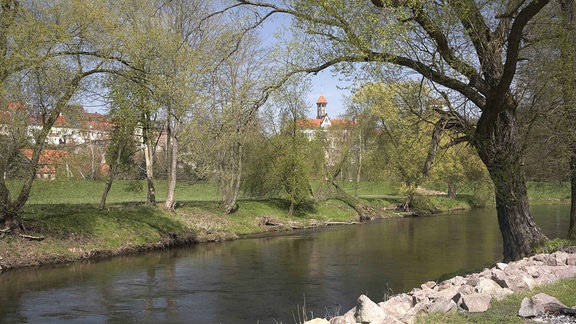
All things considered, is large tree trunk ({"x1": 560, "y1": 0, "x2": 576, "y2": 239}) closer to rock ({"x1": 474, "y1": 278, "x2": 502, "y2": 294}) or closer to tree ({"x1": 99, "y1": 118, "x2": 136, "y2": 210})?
rock ({"x1": 474, "y1": 278, "x2": 502, "y2": 294})

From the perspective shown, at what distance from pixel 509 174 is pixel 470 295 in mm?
5137

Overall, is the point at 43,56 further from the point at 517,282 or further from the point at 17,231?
the point at 517,282

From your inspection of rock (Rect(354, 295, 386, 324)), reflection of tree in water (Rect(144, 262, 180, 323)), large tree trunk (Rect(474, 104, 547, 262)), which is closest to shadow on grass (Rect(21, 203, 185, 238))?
reflection of tree in water (Rect(144, 262, 180, 323))

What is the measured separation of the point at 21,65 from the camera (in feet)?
55.2

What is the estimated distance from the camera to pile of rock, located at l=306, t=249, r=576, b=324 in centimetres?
642

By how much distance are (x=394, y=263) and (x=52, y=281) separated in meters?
11.4

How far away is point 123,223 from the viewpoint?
23781mm

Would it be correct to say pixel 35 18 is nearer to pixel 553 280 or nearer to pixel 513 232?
pixel 513 232

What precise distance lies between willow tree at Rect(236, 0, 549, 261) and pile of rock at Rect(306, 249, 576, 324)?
1.54m

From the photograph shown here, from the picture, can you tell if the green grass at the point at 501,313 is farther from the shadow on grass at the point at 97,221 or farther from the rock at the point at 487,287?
the shadow on grass at the point at 97,221

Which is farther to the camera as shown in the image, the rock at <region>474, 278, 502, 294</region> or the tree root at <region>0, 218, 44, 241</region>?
the tree root at <region>0, 218, 44, 241</region>

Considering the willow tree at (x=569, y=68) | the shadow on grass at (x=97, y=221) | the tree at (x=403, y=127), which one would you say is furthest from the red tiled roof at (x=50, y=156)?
the willow tree at (x=569, y=68)

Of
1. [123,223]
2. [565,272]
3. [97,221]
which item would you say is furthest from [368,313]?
[123,223]

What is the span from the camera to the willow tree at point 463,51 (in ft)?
31.9
